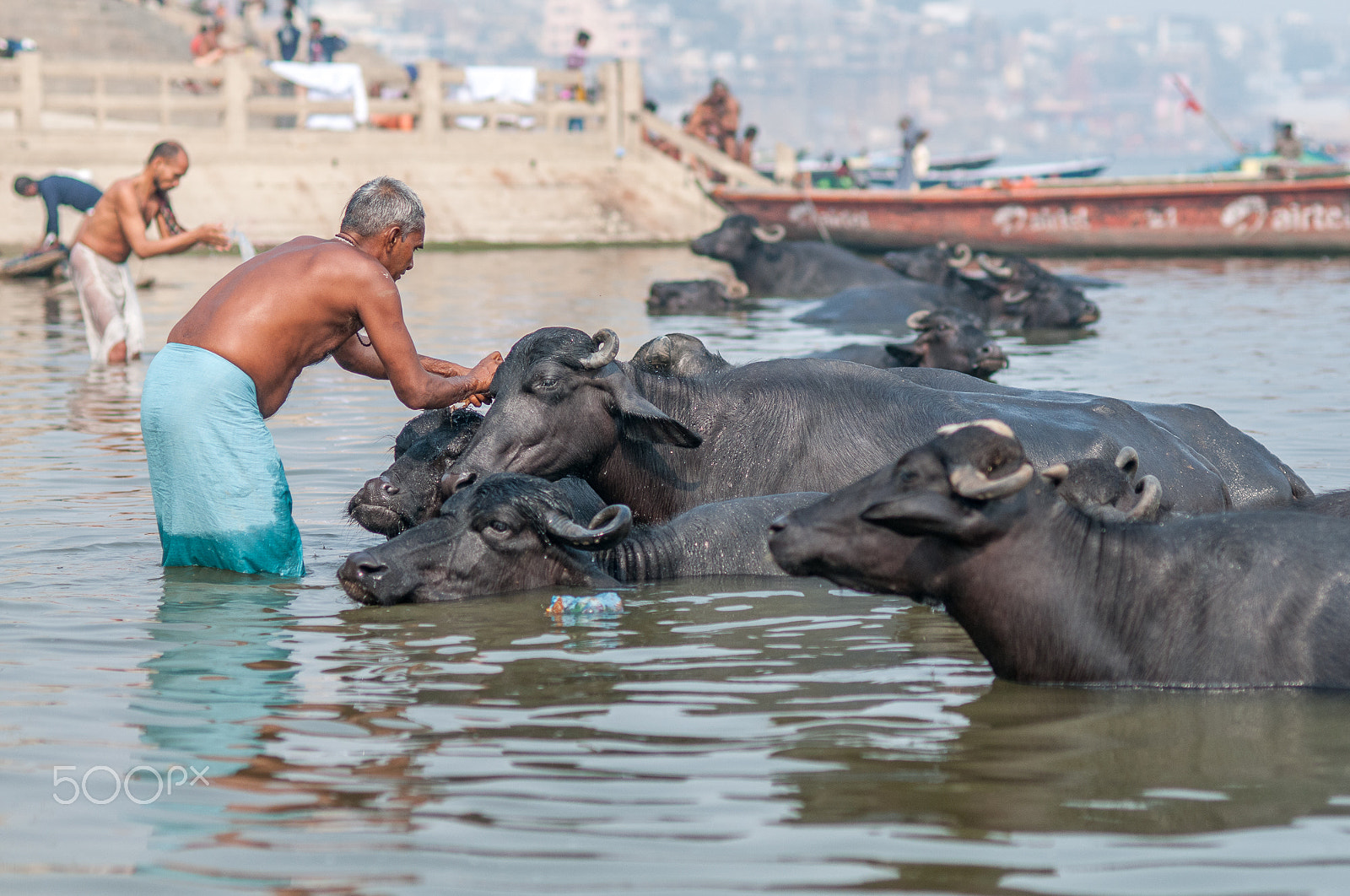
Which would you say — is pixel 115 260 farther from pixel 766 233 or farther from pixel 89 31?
pixel 89 31

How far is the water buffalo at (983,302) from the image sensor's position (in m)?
17.0

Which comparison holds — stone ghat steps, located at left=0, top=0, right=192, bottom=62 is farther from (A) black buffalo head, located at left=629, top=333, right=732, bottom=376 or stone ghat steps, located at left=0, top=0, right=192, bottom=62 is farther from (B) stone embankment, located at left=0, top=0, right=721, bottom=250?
(A) black buffalo head, located at left=629, top=333, right=732, bottom=376

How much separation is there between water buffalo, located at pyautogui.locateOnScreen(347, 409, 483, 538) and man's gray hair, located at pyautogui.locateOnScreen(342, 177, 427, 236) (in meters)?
1.00

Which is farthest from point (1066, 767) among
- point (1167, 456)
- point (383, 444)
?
point (383, 444)

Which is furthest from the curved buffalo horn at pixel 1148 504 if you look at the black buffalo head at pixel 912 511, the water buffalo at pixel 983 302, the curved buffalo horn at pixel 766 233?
the curved buffalo horn at pixel 766 233

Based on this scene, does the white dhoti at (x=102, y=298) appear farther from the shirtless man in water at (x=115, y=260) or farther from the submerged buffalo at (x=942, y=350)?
the submerged buffalo at (x=942, y=350)

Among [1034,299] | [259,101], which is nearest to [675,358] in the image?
[1034,299]

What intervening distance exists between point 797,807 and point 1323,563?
1.94 meters

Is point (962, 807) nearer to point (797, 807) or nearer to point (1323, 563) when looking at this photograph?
point (797, 807)

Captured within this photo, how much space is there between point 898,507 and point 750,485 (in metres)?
2.94

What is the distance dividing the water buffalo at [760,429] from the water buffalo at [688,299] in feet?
33.7

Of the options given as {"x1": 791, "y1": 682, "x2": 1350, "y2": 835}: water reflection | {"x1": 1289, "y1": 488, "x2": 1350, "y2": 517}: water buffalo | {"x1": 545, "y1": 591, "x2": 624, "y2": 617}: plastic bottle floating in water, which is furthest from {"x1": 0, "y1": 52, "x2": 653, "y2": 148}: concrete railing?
{"x1": 791, "y1": 682, "x2": 1350, "y2": 835}: water reflection

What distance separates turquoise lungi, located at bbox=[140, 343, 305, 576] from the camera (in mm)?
6754

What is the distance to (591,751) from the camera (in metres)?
4.63
